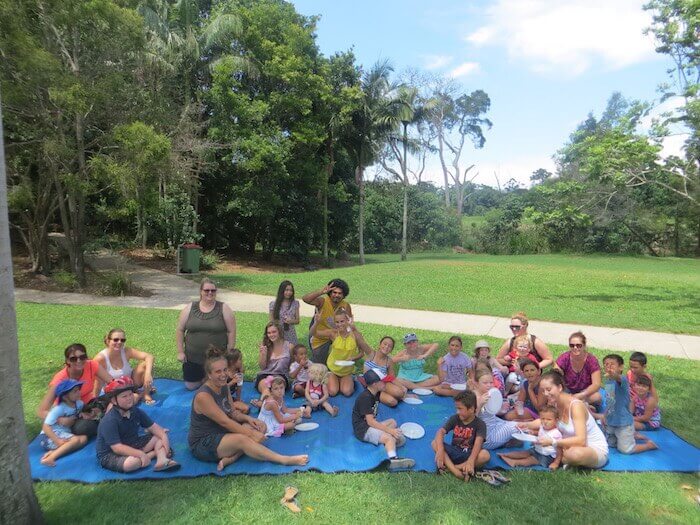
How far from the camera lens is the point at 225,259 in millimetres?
25859

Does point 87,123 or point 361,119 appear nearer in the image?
point 87,123

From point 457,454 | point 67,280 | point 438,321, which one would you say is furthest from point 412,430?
point 67,280

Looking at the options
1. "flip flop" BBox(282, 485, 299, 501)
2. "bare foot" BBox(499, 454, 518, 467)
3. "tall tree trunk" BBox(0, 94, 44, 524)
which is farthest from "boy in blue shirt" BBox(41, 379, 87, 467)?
"bare foot" BBox(499, 454, 518, 467)

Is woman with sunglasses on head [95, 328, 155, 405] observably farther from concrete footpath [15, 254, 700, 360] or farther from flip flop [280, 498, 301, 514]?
concrete footpath [15, 254, 700, 360]

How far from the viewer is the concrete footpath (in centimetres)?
902

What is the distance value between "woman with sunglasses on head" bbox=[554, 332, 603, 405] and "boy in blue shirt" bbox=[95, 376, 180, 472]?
4350mm

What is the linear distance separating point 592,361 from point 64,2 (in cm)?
1315

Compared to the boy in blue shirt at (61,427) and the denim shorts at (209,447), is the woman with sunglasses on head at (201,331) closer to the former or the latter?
the boy in blue shirt at (61,427)

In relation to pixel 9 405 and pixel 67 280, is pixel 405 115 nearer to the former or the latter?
pixel 67 280

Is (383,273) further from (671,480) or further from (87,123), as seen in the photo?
(671,480)

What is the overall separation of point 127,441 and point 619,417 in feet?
15.3

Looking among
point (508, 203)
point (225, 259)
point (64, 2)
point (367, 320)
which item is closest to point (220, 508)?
point (367, 320)

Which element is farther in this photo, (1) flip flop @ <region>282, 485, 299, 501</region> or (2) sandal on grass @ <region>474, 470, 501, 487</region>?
(2) sandal on grass @ <region>474, 470, 501, 487</region>

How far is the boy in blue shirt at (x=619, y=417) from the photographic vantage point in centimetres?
472
